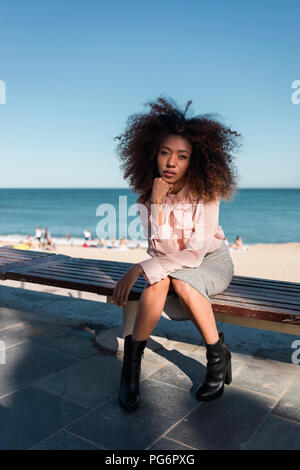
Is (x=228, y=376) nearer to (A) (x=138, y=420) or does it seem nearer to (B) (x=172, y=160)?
(A) (x=138, y=420)

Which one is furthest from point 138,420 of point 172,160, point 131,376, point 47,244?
point 47,244

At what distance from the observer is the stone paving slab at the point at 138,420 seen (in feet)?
6.71

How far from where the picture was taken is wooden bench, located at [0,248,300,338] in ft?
7.82

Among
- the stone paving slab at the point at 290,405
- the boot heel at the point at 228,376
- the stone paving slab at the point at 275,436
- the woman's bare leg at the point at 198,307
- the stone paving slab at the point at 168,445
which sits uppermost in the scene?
the woman's bare leg at the point at 198,307

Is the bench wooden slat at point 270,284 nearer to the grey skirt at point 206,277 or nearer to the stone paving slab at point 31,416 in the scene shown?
the grey skirt at point 206,277

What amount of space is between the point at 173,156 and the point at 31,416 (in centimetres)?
182

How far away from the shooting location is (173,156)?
278 centimetres

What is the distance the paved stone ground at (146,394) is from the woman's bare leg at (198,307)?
17.3 inches

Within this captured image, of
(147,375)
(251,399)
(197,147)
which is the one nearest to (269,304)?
(251,399)

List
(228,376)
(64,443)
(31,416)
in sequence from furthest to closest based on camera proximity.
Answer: (228,376)
(31,416)
(64,443)

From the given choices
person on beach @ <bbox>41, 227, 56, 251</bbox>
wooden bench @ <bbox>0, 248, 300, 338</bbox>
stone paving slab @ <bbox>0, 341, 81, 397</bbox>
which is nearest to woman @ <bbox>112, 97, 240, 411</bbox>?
wooden bench @ <bbox>0, 248, 300, 338</bbox>

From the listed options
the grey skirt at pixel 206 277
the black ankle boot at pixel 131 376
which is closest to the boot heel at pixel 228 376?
the grey skirt at pixel 206 277

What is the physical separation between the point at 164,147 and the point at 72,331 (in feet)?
6.15

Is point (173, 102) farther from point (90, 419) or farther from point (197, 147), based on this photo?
point (90, 419)
